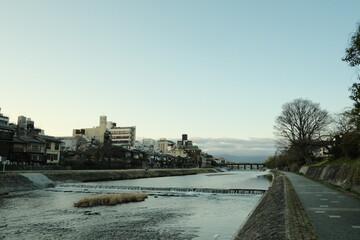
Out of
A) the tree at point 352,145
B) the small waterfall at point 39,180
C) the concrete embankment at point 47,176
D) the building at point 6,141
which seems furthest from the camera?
the building at point 6,141

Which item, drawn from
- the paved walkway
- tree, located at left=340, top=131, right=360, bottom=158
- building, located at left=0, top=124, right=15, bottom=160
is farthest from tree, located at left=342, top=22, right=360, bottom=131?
building, located at left=0, top=124, right=15, bottom=160

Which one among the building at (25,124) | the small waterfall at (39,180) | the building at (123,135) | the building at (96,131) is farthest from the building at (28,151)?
the building at (123,135)

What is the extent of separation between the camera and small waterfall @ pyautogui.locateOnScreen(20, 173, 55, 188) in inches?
1718

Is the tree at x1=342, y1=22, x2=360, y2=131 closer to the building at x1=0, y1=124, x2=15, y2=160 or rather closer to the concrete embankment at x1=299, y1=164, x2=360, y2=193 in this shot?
the concrete embankment at x1=299, y1=164, x2=360, y2=193

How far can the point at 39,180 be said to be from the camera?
148 feet

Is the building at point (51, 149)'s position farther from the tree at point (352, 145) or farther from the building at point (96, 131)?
the building at point (96, 131)

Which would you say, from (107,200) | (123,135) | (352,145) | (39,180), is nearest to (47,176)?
(39,180)

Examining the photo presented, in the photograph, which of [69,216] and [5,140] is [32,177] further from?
[69,216]

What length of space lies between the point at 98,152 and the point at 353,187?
77977 mm

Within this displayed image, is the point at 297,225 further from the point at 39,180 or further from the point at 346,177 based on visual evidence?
the point at 39,180

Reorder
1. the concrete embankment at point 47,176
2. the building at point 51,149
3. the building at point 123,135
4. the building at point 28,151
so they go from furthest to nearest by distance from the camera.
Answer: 1. the building at point 123,135
2. the building at point 51,149
3. the building at point 28,151
4. the concrete embankment at point 47,176

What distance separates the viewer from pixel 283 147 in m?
74.8

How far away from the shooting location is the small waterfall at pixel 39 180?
143ft

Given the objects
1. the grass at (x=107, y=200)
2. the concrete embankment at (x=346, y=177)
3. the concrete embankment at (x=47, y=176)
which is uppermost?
the concrete embankment at (x=346, y=177)
